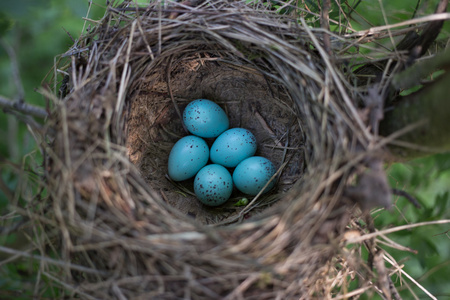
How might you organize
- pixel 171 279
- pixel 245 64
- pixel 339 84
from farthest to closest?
pixel 245 64, pixel 339 84, pixel 171 279

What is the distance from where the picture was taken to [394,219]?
5.85 ft

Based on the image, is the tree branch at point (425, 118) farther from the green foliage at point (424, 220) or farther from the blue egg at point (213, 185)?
the blue egg at point (213, 185)

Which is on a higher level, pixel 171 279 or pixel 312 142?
pixel 312 142

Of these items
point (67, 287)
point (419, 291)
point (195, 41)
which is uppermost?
point (195, 41)

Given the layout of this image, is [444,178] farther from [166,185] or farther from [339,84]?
[166,185]

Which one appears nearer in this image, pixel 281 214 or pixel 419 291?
pixel 281 214

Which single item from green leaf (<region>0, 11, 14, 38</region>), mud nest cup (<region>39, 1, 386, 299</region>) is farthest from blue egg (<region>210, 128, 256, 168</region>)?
green leaf (<region>0, 11, 14, 38</region>)

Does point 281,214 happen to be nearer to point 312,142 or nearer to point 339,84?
point 312,142

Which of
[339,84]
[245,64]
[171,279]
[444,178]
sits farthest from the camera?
[444,178]

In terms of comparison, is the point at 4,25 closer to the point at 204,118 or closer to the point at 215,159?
the point at 204,118

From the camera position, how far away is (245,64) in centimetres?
192

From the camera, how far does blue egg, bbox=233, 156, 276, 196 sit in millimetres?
2021

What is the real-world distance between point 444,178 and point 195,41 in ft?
5.62

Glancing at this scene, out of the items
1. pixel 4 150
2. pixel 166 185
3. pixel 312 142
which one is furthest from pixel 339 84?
pixel 4 150
